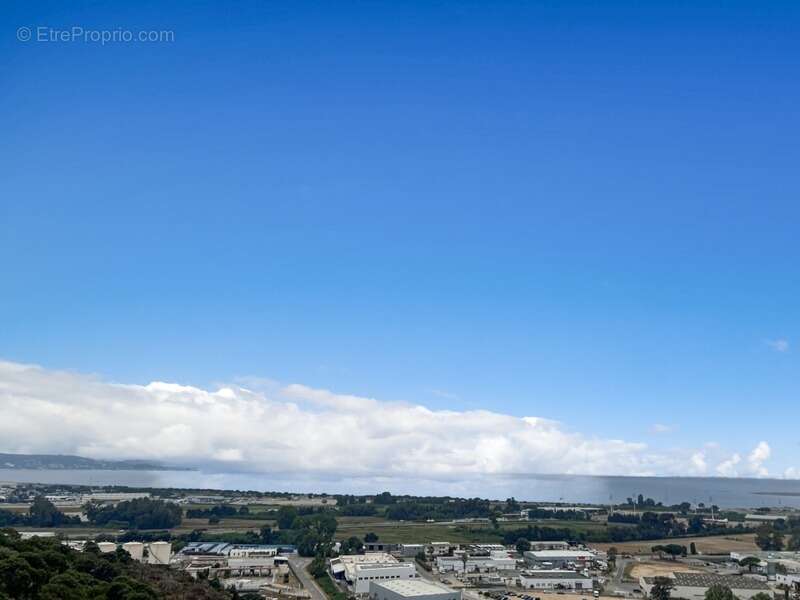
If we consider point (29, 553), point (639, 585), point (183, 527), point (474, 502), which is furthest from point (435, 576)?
point (474, 502)

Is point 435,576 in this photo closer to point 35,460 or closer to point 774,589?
point 774,589

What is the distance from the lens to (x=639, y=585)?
2434cm

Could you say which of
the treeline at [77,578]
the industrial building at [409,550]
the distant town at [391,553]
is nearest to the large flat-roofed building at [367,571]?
the distant town at [391,553]

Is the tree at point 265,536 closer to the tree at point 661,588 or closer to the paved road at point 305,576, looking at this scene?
the paved road at point 305,576

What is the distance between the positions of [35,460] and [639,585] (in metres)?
148

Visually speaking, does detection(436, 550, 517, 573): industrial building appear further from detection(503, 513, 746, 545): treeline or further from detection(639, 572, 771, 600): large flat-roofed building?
detection(503, 513, 746, 545): treeline

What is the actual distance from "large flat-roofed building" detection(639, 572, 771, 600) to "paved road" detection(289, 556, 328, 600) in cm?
1083

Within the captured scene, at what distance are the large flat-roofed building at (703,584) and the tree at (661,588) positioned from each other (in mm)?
216

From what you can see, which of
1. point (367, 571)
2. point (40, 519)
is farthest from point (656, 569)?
point (40, 519)

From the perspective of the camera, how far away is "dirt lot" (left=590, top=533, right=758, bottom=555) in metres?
33.6

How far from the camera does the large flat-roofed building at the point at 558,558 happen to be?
92.2 feet

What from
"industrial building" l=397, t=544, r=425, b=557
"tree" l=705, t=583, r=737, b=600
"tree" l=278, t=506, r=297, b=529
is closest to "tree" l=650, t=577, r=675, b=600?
"tree" l=705, t=583, r=737, b=600

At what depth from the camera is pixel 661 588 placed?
2150cm

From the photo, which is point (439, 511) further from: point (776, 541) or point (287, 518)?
point (776, 541)
